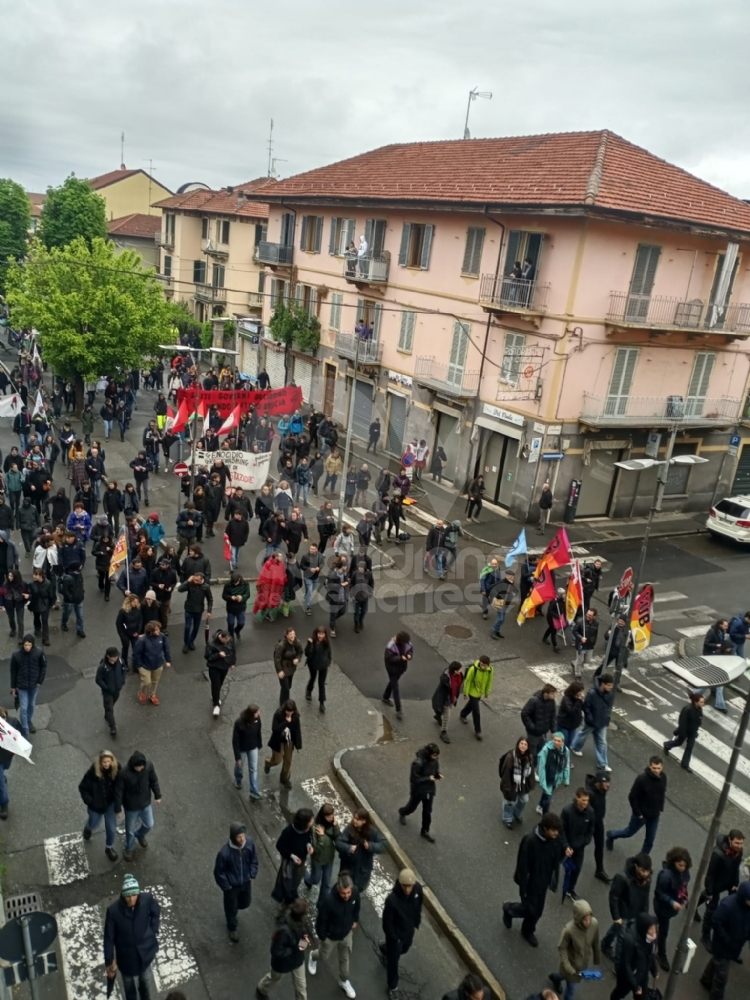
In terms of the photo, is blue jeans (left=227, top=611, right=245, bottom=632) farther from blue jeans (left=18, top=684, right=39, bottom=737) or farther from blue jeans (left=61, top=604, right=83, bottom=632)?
blue jeans (left=18, top=684, right=39, bottom=737)

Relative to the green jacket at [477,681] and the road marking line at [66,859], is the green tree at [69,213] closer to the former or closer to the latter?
the green jacket at [477,681]

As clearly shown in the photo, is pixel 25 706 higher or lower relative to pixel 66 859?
higher

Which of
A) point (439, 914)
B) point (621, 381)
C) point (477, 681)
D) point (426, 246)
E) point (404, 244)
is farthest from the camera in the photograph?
point (404, 244)

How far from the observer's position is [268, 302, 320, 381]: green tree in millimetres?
33781

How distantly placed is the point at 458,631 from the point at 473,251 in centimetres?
1414

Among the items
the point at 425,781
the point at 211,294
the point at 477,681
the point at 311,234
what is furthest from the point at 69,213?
the point at 425,781

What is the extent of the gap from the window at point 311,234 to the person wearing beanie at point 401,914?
30192mm

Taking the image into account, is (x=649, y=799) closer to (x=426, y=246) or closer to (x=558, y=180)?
(x=558, y=180)

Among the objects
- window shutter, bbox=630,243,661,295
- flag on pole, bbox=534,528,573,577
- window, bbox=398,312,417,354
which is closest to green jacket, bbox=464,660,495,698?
flag on pole, bbox=534,528,573,577

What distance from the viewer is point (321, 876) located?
8.38 m

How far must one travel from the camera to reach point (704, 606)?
1848 centimetres

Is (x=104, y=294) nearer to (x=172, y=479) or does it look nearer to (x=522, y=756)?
(x=172, y=479)

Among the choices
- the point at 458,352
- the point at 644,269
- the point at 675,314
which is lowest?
the point at 458,352

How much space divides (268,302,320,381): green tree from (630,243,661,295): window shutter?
15097 millimetres
